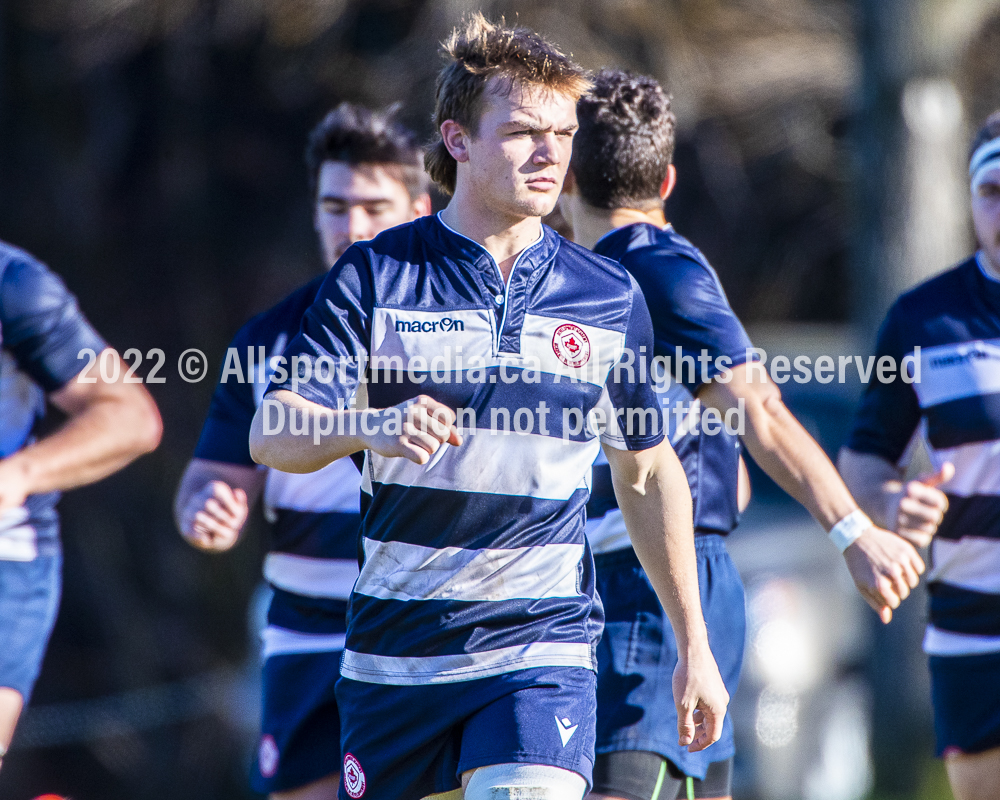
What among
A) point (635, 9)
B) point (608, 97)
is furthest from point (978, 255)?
point (635, 9)

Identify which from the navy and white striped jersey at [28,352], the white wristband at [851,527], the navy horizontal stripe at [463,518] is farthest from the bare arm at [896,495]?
the navy and white striped jersey at [28,352]

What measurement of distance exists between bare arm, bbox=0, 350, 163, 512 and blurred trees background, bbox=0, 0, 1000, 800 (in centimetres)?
607

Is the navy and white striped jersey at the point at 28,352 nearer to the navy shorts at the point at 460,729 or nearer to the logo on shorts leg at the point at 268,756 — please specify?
the logo on shorts leg at the point at 268,756

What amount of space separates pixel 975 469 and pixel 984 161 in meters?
0.92

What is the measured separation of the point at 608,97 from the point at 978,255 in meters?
1.24

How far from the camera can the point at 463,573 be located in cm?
271

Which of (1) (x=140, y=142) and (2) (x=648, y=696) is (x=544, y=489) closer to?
(2) (x=648, y=696)

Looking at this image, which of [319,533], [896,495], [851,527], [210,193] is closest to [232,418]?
[319,533]

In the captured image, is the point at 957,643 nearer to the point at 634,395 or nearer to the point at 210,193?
the point at 634,395

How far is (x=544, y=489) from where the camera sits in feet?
9.00

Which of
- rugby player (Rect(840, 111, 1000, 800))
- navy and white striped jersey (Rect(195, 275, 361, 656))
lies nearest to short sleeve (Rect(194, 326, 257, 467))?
navy and white striped jersey (Rect(195, 275, 361, 656))

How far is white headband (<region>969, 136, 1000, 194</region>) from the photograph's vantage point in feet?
12.2

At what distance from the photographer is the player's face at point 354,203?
4.12 m

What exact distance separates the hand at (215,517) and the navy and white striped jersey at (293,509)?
209mm
